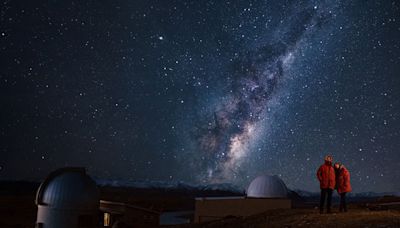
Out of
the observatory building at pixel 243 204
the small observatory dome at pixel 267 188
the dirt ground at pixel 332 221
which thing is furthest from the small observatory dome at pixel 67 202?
the dirt ground at pixel 332 221

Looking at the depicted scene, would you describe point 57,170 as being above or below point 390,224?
above

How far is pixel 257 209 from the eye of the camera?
2777cm

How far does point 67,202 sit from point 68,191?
2.09 ft

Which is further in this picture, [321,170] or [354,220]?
[321,170]

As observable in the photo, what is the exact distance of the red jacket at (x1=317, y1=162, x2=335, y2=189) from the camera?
1363 cm

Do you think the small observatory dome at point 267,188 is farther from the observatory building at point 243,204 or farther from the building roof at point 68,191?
the building roof at point 68,191

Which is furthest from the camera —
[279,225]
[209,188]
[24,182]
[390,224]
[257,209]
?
[209,188]

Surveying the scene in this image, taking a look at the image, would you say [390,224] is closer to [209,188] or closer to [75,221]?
[75,221]

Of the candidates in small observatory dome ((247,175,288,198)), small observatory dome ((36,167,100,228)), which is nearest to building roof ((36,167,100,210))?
small observatory dome ((36,167,100,228))

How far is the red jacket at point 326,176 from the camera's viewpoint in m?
13.6

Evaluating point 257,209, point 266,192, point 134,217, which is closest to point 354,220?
point 257,209

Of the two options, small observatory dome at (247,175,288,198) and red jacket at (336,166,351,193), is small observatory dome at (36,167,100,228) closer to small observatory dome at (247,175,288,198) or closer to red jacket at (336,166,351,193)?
small observatory dome at (247,175,288,198)

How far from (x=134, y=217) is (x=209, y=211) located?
5.28m

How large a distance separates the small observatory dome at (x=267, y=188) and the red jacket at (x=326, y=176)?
16.3 m
